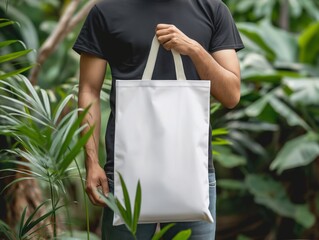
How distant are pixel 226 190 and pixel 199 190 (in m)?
4.05

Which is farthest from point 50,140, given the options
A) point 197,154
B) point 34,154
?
point 197,154

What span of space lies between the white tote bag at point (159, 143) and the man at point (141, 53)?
92mm

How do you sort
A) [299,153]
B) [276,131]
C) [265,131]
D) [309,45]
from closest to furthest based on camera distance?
[299,153], [309,45], [276,131], [265,131]

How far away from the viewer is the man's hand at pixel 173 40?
6.80ft

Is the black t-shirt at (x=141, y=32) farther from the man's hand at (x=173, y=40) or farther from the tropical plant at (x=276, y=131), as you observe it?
the tropical plant at (x=276, y=131)

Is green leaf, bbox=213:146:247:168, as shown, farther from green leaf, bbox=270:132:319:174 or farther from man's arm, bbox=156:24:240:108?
man's arm, bbox=156:24:240:108

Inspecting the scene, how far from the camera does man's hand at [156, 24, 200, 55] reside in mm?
2072

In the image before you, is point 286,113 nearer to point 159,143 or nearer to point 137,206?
point 159,143

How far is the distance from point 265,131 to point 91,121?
411 cm

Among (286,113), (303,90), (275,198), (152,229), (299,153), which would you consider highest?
(152,229)

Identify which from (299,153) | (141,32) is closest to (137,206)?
(141,32)

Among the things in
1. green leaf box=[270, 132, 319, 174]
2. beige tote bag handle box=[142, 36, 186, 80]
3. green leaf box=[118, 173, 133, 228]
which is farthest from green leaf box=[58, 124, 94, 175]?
green leaf box=[270, 132, 319, 174]

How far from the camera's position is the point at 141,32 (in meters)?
2.17

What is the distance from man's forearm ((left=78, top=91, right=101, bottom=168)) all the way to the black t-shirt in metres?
0.04
